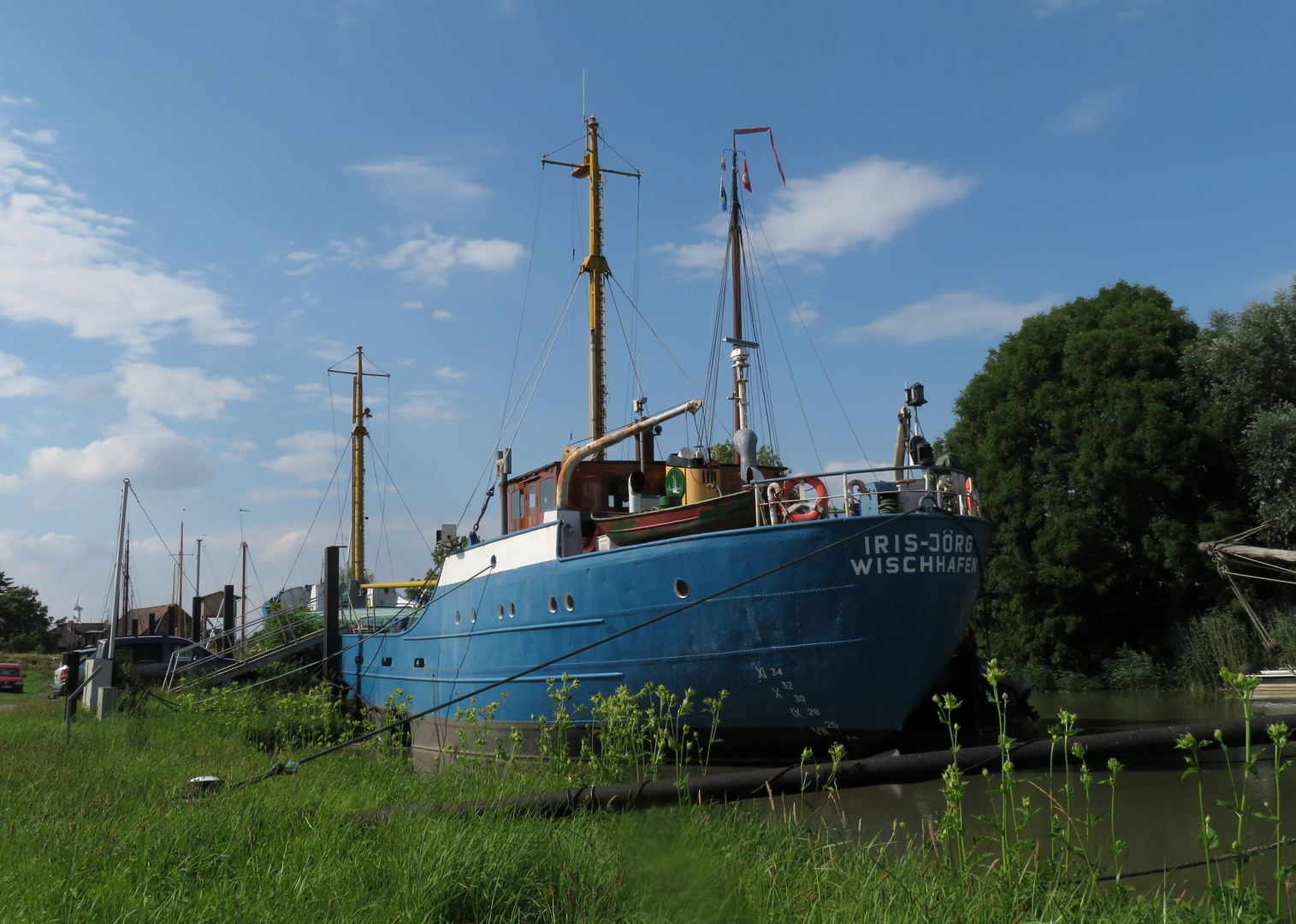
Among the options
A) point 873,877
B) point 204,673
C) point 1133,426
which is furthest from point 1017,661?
point 873,877

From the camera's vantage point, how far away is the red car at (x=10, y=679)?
27969 mm

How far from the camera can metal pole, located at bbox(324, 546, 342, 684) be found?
19406mm

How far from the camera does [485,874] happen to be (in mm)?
3547

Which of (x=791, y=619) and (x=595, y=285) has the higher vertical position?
(x=595, y=285)

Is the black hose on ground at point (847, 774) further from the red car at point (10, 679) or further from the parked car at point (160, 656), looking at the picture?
the red car at point (10, 679)

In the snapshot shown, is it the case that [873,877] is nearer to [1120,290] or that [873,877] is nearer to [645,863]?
[645,863]

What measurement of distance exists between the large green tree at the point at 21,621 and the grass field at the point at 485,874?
60241mm

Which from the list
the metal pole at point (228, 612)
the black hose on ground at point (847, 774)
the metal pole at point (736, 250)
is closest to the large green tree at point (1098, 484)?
the metal pole at point (736, 250)

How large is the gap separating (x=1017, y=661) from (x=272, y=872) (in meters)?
26.1

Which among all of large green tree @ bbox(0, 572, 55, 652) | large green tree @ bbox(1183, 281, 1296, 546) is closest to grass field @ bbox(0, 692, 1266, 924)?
large green tree @ bbox(1183, 281, 1296, 546)

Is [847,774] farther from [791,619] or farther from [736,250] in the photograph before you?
[736,250]

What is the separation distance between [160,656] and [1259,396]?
1087 inches

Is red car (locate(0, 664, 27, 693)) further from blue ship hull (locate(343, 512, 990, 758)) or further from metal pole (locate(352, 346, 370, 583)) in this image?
blue ship hull (locate(343, 512, 990, 758))

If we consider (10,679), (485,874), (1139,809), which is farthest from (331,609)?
(485,874)
